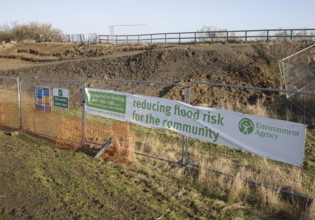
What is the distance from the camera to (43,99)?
11648 millimetres

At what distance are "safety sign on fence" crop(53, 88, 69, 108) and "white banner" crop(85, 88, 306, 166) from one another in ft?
2.58

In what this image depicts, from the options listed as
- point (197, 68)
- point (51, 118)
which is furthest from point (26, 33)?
point (51, 118)

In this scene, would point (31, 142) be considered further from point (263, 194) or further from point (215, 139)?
point (263, 194)

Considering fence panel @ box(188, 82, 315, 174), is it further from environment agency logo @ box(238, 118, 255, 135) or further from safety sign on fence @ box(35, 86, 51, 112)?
safety sign on fence @ box(35, 86, 51, 112)

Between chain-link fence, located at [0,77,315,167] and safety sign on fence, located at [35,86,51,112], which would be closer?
chain-link fence, located at [0,77,315,167]

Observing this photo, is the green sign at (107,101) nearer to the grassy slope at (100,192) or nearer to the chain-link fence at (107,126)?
the chain-link fence at (107,126)

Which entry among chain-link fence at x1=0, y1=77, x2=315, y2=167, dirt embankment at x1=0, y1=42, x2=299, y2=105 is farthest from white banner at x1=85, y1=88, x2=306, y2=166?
dirt embankment at x1=0, y1=42, x2=299, y2=105

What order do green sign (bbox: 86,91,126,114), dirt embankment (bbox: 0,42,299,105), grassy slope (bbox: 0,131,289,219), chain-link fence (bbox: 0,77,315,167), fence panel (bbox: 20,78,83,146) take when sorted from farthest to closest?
dirt embankment (bbox: 0,42,299,105), fence panel (bbox: 20,78,83,146), chain-link fence (bbox: 0,77,315,167), green sign (bbox: 86,91,126,114), grassy slope (bbox: 0,131,289,219)

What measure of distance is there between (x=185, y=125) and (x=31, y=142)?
5.00 metres

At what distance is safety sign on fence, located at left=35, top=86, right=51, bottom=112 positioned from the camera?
11.5m

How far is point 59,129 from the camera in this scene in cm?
1130

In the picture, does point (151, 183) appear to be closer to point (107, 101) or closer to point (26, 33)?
point (107, 101)

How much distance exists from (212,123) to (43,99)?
6.21 meters

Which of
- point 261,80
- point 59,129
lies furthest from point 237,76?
point 59,129
